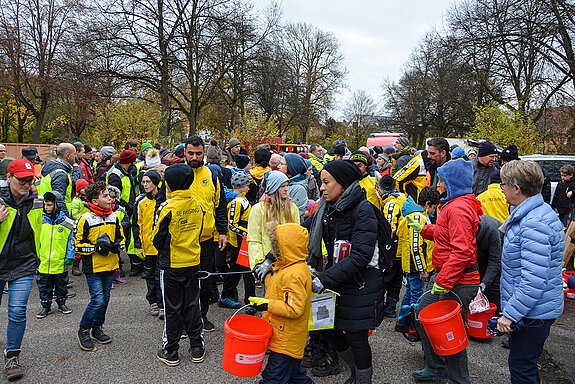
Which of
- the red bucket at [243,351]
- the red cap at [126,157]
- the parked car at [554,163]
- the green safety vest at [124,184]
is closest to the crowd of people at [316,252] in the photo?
the red bucket at [243,351]

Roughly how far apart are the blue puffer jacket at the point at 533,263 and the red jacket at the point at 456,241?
Answer: 36 centimetres

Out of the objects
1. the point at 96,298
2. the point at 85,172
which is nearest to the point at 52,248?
the point at 96,298

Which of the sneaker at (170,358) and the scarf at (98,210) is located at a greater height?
the scarf at (98,210)

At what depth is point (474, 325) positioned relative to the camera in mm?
4402

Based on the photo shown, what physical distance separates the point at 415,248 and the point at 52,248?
469 cm

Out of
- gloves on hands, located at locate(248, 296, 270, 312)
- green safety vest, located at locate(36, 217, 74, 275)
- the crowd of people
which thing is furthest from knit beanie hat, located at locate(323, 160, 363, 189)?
green safety vest, located at locate(36, 217, 74, 275)

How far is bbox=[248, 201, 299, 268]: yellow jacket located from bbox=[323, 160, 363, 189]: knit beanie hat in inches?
34.9

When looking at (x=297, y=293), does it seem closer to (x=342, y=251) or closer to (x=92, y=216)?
(x=342, y=251)

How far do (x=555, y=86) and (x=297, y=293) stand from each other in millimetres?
22490

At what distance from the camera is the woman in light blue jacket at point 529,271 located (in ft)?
8.70

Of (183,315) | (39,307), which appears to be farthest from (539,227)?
(39,307)

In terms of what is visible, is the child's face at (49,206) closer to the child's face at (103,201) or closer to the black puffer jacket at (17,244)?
the child's face at (103,201)

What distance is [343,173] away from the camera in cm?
315

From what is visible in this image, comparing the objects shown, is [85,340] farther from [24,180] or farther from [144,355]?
[24,180]
